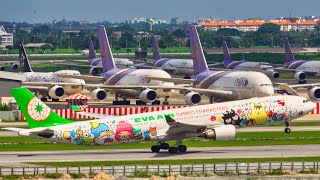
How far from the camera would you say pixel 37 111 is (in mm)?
88500

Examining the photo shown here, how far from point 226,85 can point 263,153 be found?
53.1 metres

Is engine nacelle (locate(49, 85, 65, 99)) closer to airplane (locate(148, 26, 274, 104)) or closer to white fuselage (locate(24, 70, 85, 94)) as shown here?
white fuselage (locate(24, 70, 85, 94))

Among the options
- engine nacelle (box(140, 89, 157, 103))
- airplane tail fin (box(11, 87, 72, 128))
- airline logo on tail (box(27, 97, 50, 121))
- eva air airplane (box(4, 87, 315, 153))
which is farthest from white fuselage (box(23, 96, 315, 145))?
engine nacelle (box(140, 89, 157, 103))

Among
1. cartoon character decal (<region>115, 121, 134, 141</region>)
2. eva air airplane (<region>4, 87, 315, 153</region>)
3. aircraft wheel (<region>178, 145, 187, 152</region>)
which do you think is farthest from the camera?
aircraft wheel (<region>178, 145, 187, 152</region>)

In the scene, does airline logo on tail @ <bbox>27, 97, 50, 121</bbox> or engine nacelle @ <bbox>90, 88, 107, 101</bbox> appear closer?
airline logo on tail @ <bbox>27, 97, 50, 121</bbox>

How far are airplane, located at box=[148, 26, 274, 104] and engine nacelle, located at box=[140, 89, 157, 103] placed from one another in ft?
12.1

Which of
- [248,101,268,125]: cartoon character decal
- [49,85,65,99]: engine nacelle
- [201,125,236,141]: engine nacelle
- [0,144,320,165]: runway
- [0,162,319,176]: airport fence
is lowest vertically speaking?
[49,85,65,99]: engine nacelle

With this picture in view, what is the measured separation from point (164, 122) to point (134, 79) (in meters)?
65.3

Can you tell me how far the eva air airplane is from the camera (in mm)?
88625

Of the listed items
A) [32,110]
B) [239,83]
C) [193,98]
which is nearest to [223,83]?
[239,83]

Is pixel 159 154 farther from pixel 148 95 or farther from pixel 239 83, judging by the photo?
pixel 148 95

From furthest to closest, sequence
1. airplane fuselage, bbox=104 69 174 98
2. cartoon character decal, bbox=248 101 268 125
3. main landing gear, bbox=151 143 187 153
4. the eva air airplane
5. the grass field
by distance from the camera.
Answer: airplane fuselage, bbox=104 69 174 98 < the grass field < cartoon character decal, bbox=248 101 268 125 < main landing gear, bbox=151 143 187 153 < the eva air airplane

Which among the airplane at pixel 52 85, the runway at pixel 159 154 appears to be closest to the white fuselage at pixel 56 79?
the airplane at pixel 52 85

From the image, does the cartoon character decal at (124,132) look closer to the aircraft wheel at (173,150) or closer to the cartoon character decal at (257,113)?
the aircraft wheel at (173,150)
